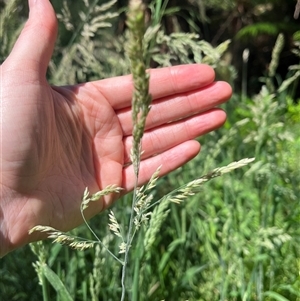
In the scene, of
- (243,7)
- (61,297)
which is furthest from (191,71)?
(243,7)

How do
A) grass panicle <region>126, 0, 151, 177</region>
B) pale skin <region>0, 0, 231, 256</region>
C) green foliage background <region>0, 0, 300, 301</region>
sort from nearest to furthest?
grass panicle <region>126, 0, 151, 177</region> → pale skin <region>0, 0, 231, 256</region> → green foliage background <region>0, 0, 300, 301</region>

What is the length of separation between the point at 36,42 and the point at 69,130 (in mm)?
232

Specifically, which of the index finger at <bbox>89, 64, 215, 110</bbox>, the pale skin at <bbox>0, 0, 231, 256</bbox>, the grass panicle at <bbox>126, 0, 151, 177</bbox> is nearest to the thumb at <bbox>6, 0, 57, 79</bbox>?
the pale skin at <bbox>0, 0, 231, 256</bbox>

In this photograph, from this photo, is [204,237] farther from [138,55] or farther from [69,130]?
[138,55]

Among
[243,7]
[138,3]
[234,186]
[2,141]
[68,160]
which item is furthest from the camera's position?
[243,7]

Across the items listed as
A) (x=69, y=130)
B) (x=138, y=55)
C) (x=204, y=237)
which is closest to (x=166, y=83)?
(x=69, y=130)

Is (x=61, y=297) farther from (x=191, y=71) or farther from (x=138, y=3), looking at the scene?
(x=138, y=3)

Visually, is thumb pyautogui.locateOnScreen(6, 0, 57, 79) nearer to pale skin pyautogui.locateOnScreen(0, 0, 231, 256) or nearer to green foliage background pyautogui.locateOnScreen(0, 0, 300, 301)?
pale skin pyautogui.locateOnScreen(0, 0, 231, 256)

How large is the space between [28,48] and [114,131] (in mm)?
325

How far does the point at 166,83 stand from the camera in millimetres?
1228

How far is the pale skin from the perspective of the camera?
3.33 ft

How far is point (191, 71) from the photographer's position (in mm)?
1212

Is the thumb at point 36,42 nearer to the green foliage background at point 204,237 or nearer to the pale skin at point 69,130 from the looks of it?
the pale skin at point 69,130

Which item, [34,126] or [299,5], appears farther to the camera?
[299,5]
